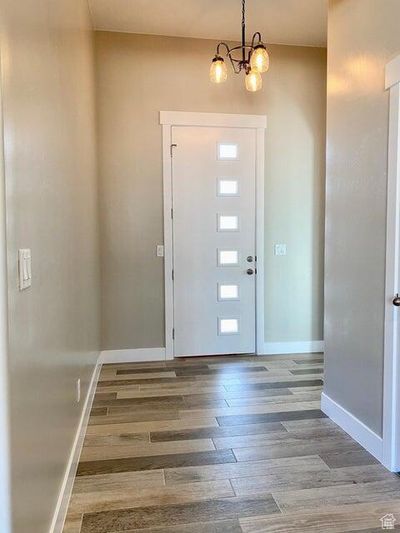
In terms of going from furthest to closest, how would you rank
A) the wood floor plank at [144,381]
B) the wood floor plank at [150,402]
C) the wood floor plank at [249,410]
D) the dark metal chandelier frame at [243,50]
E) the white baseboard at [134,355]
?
the white baseboard at [134,355]
the wood floor plank at [144,381]
the dark metal chandelier frame at [243,50]
the wood floor plank at [150,402]
the wood floor plank at [249,410]

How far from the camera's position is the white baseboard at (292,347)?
4.14 metres

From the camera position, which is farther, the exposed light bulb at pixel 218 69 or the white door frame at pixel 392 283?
the exposed light bulb at pixel 218 69

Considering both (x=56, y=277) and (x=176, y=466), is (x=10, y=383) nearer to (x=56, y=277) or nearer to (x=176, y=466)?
(x=56, y=277)

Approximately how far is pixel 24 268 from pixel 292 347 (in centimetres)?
348

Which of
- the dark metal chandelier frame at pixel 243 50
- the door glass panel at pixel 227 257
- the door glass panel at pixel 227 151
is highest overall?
the dark metal chandelier frame at pixel 243 50

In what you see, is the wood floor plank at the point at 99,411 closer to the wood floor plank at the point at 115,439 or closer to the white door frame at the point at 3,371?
the wood floor plank at the point at 115,439

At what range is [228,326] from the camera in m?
4.05

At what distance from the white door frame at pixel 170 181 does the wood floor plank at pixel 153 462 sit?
176 cm

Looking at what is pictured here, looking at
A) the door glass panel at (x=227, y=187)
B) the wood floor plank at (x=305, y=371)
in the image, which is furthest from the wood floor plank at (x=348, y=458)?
the door glass panel at (x=227, y=187)

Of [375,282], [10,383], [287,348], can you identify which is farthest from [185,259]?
[10,383]

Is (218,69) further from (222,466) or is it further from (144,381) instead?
(222,466)

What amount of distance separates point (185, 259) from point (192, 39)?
2.12m

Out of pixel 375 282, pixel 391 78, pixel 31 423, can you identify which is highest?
pixel 391 78

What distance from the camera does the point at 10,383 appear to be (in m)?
1.04
